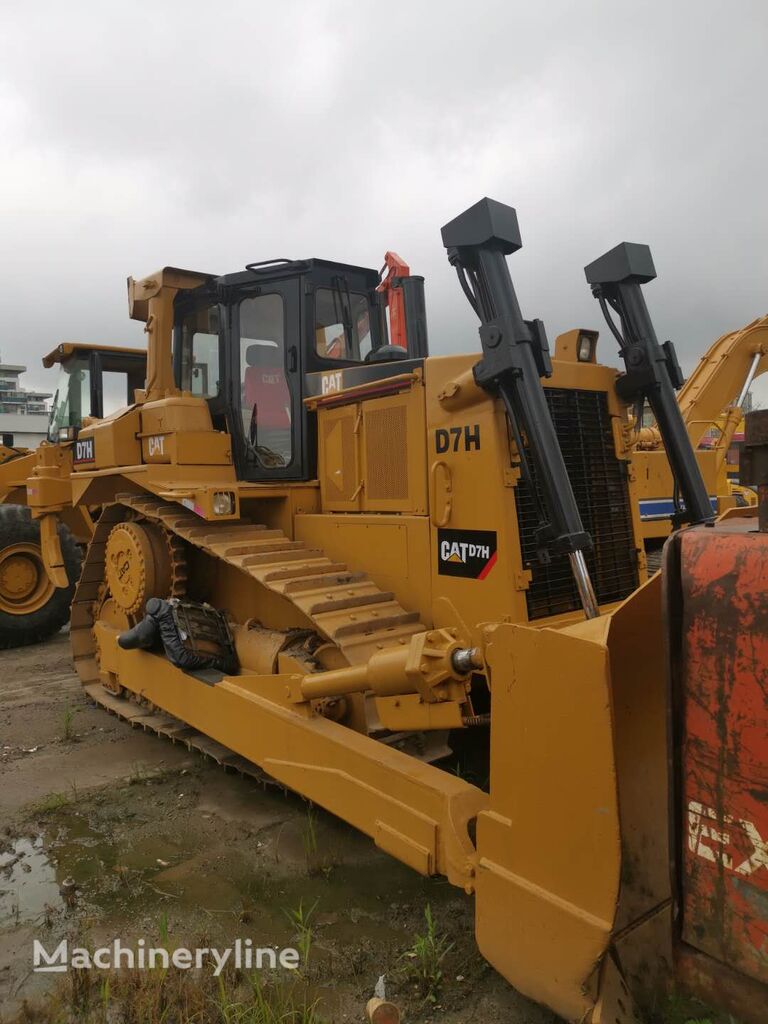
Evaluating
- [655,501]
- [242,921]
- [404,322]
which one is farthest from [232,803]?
[655,501]

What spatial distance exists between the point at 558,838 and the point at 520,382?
1.92 metres

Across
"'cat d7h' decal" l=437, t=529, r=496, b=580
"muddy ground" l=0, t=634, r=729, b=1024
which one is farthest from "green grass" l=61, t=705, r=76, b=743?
"'cat d7h' decal" l=437, t=529, r=496, b=580

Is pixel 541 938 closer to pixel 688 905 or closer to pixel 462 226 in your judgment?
pixel 688 905

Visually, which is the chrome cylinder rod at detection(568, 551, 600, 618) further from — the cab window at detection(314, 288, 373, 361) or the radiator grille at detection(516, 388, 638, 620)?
the cab window at detection(314, 288, 373, 361)

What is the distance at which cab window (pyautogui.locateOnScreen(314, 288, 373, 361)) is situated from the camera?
191 inches

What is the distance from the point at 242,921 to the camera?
2.99 metres

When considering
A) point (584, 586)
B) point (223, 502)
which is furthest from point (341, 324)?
point (584, 586)

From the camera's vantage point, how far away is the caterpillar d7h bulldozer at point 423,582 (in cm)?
211

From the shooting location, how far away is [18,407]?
6078cm

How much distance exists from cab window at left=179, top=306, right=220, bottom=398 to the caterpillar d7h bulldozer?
0.03 meters

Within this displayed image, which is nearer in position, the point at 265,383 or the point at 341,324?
the point at 265,383

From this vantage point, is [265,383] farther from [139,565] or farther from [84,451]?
[84,451]

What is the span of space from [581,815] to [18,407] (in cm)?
6699

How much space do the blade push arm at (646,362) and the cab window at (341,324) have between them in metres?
1.64
